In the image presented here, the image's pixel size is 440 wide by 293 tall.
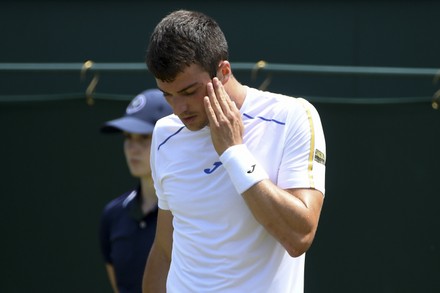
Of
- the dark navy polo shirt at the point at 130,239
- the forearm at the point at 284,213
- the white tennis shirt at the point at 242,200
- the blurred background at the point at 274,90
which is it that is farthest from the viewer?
the blurred background at the point at 274,90

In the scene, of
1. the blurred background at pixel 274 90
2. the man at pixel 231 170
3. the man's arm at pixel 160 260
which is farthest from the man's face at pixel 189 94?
the blurred background at pixel 274 90

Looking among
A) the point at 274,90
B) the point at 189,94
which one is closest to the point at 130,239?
the point at 274,90

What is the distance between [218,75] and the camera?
8.20ft

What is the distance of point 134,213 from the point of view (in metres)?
3.86

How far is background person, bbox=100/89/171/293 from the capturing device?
379cm

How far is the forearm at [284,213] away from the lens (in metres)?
2.34

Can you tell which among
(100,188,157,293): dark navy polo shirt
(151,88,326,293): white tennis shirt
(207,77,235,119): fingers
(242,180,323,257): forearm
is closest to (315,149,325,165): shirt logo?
(151,88,326,293): white tennis shirt

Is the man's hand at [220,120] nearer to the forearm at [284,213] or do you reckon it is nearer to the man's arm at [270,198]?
the man's arm at [270,198]

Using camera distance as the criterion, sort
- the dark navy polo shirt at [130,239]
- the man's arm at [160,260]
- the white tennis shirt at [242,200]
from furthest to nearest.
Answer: the dark navy polo shirt at [130,239] → the man's arm at [160,260] → the white tennis shirt at [242,200]

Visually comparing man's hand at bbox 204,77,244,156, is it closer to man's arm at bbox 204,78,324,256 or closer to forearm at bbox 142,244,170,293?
man's arm at bbox 204,78,324,256

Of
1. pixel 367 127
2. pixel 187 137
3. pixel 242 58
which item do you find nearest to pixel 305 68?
pixel 367 127

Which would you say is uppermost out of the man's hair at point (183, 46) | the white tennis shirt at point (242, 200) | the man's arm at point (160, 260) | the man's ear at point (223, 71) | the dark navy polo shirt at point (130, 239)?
the man's hair at point (183, 46)

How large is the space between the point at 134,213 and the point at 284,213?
162 cm

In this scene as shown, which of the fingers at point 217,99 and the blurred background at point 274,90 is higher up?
the fingers at point 217,99
